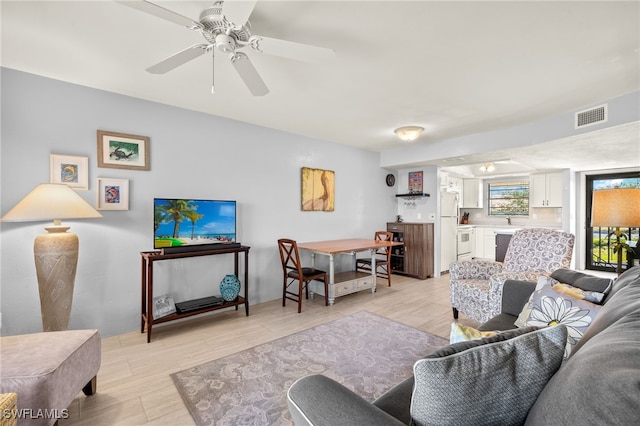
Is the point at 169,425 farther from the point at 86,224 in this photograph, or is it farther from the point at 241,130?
the point at 241,130

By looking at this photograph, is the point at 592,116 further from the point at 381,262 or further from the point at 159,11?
the point at 159,11

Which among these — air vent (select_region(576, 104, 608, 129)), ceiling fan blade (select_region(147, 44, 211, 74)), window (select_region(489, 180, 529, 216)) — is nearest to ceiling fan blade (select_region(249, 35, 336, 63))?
ceiling fan blade (select_region(147, 44, 211, 74))

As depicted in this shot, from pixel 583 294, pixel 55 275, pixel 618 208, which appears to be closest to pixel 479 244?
pixel 618 208

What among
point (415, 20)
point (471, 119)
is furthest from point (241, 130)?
point (471, 119)

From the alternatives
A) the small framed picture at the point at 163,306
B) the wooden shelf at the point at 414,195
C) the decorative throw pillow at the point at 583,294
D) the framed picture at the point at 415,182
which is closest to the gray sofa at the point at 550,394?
the decorative throw pillow at the point at 583,294

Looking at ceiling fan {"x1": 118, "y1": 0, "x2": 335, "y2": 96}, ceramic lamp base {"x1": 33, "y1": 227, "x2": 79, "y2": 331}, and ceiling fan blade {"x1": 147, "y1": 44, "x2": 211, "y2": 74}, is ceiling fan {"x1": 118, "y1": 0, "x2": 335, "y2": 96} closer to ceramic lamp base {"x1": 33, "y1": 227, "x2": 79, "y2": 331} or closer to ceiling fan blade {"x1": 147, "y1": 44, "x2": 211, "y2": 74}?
ceiling fan blade {"x1": 147, "y1": 44, "x2": 211, "y2": 74}

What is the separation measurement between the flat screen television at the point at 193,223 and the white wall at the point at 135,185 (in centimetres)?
25

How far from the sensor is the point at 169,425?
66.2 inches

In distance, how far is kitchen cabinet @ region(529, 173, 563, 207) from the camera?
6.11 metres

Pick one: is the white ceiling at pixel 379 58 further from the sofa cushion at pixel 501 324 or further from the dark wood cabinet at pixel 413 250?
the dark wood cabinet at pixel 413 250

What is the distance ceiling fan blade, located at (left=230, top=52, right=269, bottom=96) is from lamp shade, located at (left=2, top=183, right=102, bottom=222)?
164 cm

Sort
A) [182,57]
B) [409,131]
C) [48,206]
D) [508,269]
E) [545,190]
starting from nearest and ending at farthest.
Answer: [182,57]
[48,206]
[508,269]
[409,131]
[545,190]

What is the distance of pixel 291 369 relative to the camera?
2.26 metres

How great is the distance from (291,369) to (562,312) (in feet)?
6.08
